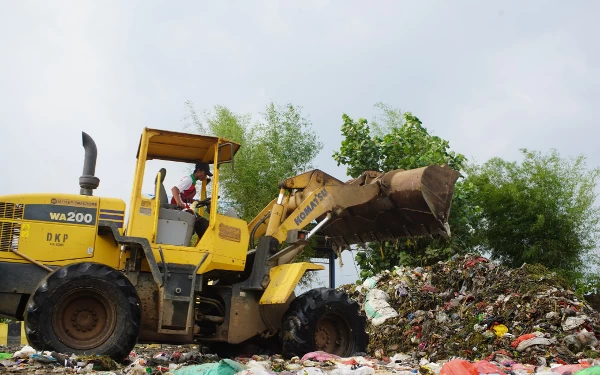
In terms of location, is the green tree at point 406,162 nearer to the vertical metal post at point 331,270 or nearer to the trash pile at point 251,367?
the vertical metal post at point 331,270

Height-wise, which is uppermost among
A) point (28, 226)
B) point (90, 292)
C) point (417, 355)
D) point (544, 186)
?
point (544, 186)

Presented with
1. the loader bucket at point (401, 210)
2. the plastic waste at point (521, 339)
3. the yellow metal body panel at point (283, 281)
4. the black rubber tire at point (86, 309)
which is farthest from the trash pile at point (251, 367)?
the loader bucket at point (401, 210)

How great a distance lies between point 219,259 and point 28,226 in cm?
194

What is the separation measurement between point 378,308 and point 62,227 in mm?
5998

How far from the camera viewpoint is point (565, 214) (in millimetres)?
19156

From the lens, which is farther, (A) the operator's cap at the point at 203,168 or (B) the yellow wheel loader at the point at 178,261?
(A) the operator's cap at the point at 203,168

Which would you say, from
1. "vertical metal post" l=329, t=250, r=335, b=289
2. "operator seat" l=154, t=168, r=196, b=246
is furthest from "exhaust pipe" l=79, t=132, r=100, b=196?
"vertical metal post" l=329, t=250, r=335, b=289

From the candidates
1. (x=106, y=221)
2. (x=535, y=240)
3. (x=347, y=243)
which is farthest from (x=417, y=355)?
(x=535, y=240)

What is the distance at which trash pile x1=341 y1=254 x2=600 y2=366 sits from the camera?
8.30m

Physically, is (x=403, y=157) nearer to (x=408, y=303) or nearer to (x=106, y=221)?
(x=408, y=303)

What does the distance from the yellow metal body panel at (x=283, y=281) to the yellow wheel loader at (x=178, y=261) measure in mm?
16

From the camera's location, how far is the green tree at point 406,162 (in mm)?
16000

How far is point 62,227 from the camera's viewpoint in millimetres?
6734

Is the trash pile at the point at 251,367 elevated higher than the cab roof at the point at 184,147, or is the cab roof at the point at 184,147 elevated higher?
the cab roof at the point at 184,147
